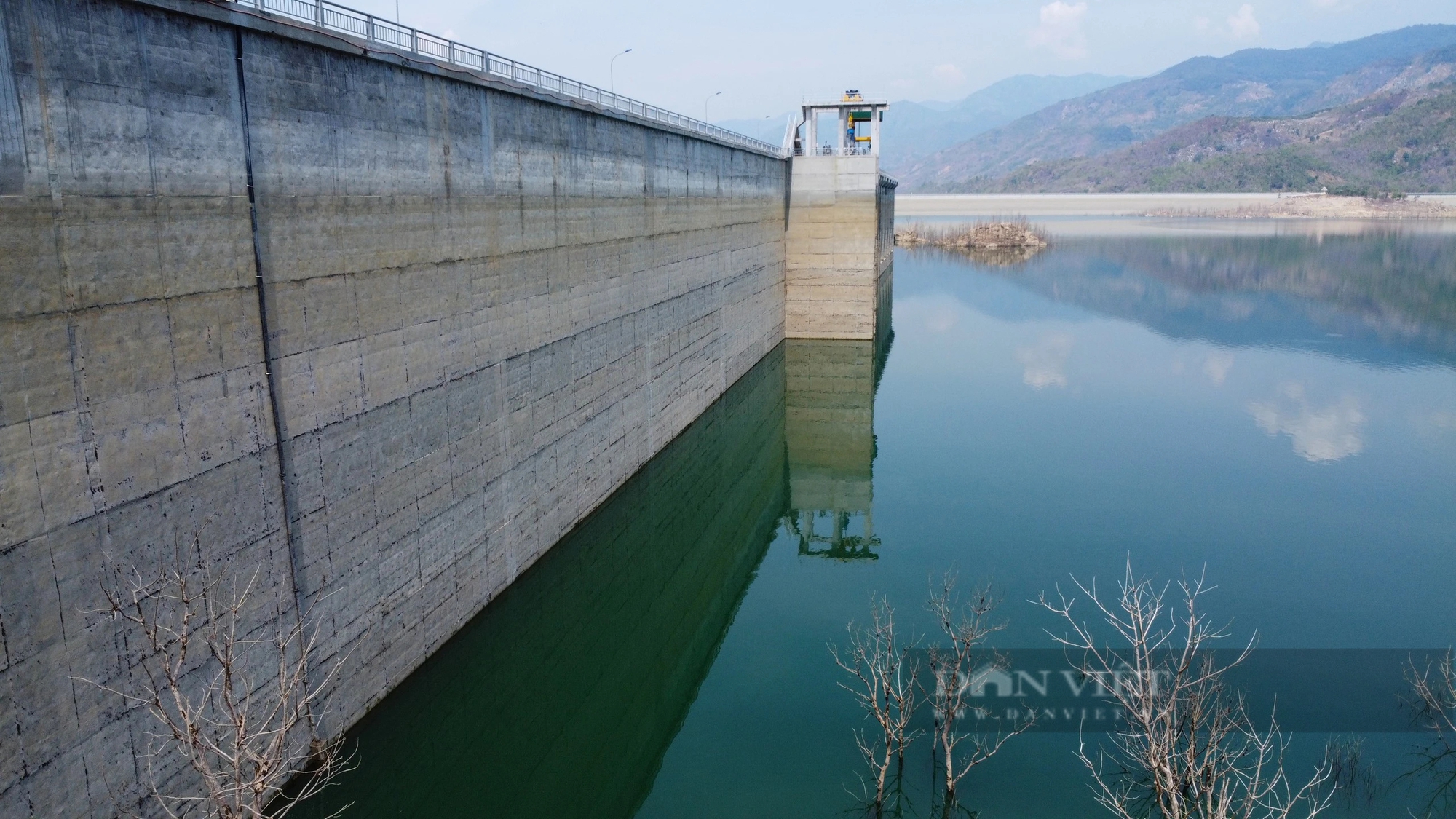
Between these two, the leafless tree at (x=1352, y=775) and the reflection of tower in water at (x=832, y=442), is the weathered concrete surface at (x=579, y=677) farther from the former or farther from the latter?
the leafless tree at (x=1352, y=775)

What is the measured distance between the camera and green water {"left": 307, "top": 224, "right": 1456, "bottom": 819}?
12328mm

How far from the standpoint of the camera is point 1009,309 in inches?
2163

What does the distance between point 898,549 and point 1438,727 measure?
930cm

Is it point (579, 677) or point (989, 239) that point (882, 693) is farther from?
point (989, 239)

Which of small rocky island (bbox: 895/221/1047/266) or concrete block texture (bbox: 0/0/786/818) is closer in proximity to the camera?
concrete block texture (bbox: 0/0/786/818)

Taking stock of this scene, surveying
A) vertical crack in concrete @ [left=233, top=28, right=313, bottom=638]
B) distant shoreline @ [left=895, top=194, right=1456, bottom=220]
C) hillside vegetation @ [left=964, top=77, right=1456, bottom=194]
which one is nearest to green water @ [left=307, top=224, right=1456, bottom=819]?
vertical crack in concrete @ [left=233, top=28, right=313, bottom=638]

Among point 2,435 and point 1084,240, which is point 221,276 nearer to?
point 2,435

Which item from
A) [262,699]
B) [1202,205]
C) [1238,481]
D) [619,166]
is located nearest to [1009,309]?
[1238,481]

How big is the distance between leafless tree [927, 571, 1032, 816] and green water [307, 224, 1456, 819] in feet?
0.97

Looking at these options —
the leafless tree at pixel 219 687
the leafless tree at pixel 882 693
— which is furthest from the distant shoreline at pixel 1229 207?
the leafless tree at pixel 219 687

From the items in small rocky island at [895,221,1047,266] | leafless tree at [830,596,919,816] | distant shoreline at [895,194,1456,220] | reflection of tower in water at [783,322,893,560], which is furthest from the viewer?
distant shoreline at [895,194,1456,220]

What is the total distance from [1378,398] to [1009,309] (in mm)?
23324

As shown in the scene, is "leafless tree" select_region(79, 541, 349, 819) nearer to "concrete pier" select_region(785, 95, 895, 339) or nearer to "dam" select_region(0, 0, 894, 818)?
"dam" select_region(0, 0, 894, 818)

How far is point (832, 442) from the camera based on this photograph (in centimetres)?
2945
